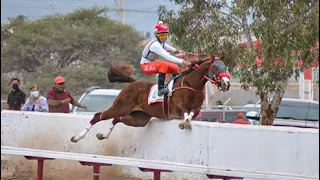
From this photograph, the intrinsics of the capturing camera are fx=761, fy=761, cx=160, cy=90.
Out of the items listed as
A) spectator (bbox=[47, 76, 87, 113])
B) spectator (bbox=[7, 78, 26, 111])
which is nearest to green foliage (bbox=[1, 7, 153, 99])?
spectator (bbox=[7, 78, 26, 111])

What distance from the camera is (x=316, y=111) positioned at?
18.4 m

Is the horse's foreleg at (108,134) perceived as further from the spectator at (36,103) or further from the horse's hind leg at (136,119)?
the spectator at (36,103)

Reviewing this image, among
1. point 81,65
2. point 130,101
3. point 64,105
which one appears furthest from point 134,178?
point 81,65

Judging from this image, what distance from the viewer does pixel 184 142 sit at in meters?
10.7

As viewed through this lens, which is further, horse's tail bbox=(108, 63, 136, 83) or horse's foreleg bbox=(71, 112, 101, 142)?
horse's tail bbox=(108, 63, 136, 83)

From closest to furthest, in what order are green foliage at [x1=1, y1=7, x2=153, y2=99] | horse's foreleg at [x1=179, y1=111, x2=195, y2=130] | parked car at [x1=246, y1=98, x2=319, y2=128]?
horse's foreleg at [x1=179, y1=111, x2=195, y2=130]
parked car at [x1=246, y1=98, x2=319, y2=128]
green foliage at [x1=1, y1=7, x2=153, y2=99]

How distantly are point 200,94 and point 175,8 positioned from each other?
3.68 meters

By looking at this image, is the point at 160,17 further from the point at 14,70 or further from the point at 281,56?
the point at 14,70

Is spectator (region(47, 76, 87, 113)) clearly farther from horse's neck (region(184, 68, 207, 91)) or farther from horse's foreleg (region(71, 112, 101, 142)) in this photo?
horse's neck (region(184, 68, 207, 91))

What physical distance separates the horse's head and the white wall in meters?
0.61

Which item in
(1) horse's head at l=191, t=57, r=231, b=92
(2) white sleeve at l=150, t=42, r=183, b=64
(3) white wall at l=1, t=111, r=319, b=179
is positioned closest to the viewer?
(3) white wall at l=1, t=111, r=319, b=179

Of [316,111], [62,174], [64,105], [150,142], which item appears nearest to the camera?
[150,142]

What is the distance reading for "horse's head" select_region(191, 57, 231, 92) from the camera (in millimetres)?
10414

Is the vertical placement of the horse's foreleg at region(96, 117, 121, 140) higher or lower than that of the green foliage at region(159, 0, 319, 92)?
lower
